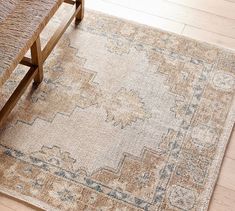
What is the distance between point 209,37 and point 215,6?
21 centimetres

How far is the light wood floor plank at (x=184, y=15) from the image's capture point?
1.81m

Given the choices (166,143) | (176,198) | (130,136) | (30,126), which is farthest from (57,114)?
(176,198)

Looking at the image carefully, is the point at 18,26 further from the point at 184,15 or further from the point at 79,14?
the point at 184,15

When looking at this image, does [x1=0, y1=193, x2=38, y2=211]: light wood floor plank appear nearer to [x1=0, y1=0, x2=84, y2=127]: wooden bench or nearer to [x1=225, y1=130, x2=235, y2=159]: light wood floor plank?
[x1=0, y1=0, x2=84, y2=127]: wooden bench

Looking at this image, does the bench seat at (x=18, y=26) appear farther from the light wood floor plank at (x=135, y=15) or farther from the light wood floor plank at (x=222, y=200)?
the light wood floor plank at (x=222, y=200)

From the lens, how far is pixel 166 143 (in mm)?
1423

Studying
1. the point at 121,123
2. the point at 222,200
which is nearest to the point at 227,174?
the point at 222,200

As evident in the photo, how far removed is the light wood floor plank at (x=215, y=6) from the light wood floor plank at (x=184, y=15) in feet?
0.08

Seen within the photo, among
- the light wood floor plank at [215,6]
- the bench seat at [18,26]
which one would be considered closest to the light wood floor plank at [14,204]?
the bench seat at [18,26]

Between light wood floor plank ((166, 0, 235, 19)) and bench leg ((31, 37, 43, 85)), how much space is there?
79 cm

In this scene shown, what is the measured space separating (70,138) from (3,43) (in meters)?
0.41

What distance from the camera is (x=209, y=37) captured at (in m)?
1.77

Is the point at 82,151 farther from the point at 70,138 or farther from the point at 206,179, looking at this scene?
the point at 206,179

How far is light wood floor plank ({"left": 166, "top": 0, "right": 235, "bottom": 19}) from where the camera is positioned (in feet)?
6.12
